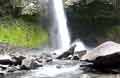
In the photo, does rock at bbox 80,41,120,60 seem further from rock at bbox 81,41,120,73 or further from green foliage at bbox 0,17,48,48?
green foliage at bbox 0,17,48,48

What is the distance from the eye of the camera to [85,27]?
3012 cm

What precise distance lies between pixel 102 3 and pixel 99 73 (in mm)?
17248

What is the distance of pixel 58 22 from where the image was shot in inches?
1172

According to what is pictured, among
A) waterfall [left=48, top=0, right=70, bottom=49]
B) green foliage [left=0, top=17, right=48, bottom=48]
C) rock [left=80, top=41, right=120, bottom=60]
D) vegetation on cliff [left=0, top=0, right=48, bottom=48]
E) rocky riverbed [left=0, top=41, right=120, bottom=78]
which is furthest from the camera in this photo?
waterfall [left=48, top=0, right=70, bottom=49]

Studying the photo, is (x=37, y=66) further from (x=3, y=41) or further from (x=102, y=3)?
(x=102, y=3)

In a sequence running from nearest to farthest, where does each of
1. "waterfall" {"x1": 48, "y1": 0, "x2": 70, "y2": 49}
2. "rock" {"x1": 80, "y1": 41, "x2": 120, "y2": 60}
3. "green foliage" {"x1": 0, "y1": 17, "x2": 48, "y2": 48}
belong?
"rock" {"x1": 80, "y1": 41, "x2": 120, "y2": 60}
"green foliage" {"x1": 0, "y1": 17, "x2": 48, "y2": 48}
"waterfall" {"x1": 48, "y1": 0, "x2": 70, "y2": 49}

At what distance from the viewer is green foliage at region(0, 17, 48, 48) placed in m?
27.1

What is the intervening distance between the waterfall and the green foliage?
33.2 inches

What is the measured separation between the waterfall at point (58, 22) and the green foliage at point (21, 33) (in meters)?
0.84

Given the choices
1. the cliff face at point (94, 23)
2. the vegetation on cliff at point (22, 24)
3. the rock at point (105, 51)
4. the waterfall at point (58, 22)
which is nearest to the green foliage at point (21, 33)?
the vegetation on cliff at point (22, 24)

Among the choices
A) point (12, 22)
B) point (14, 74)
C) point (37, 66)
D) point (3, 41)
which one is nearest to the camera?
point (14, 74)

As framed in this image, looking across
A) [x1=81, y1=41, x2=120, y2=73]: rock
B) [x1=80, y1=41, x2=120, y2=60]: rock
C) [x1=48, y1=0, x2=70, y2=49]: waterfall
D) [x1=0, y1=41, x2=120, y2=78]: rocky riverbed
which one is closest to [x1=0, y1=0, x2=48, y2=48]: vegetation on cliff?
[x1=48, y1=0, x2=70, y2=49]: waterfall

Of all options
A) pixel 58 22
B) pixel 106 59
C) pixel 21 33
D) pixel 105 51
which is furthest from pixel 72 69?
pixel 58 22

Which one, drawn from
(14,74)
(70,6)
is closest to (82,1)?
(70,6)
